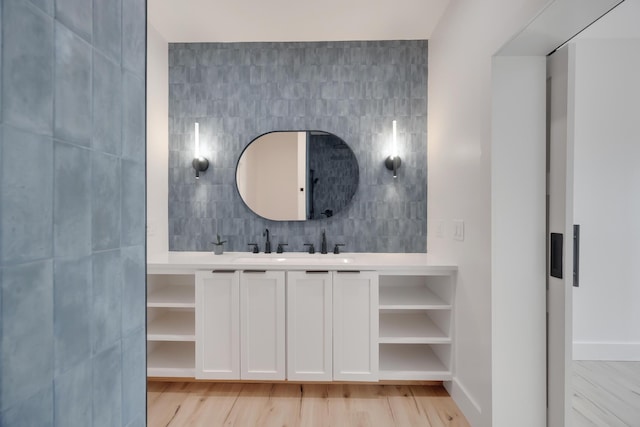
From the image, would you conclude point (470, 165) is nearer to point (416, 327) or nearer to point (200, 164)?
point (416, 327)

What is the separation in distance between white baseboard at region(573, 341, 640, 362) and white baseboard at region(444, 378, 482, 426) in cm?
128

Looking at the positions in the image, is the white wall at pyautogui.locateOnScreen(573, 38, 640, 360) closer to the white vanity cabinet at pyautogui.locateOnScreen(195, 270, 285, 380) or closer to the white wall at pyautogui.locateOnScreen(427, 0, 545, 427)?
the white wall at pyautogui.locateOnScreen(427, 0, 545, 427)

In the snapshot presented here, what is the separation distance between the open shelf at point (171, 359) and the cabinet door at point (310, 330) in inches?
27.8

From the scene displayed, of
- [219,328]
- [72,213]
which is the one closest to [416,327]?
[219,328]

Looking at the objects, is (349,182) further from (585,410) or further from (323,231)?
(585,410)

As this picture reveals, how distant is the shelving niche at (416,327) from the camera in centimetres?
216

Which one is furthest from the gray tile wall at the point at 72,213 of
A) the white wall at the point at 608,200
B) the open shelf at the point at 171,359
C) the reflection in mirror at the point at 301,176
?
the white wall at the point at 608,200

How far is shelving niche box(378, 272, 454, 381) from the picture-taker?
7.09 feet

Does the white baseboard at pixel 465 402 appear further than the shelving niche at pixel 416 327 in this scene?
No

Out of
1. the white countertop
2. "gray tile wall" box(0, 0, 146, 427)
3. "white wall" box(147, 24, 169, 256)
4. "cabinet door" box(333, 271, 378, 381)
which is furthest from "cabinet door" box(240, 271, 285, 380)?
"gray tile wall" box(0, 0, 146, 427)

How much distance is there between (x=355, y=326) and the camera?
214cm

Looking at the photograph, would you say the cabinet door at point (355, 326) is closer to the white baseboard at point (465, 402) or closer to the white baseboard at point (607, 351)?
the white baseboard at point (465, 402)

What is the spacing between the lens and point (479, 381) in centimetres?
176

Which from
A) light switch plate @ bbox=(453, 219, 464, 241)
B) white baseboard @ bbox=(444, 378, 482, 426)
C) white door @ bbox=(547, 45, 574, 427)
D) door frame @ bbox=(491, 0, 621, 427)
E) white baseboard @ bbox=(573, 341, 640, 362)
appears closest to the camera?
white door @ bbox=(547, 45, 574, 427)
